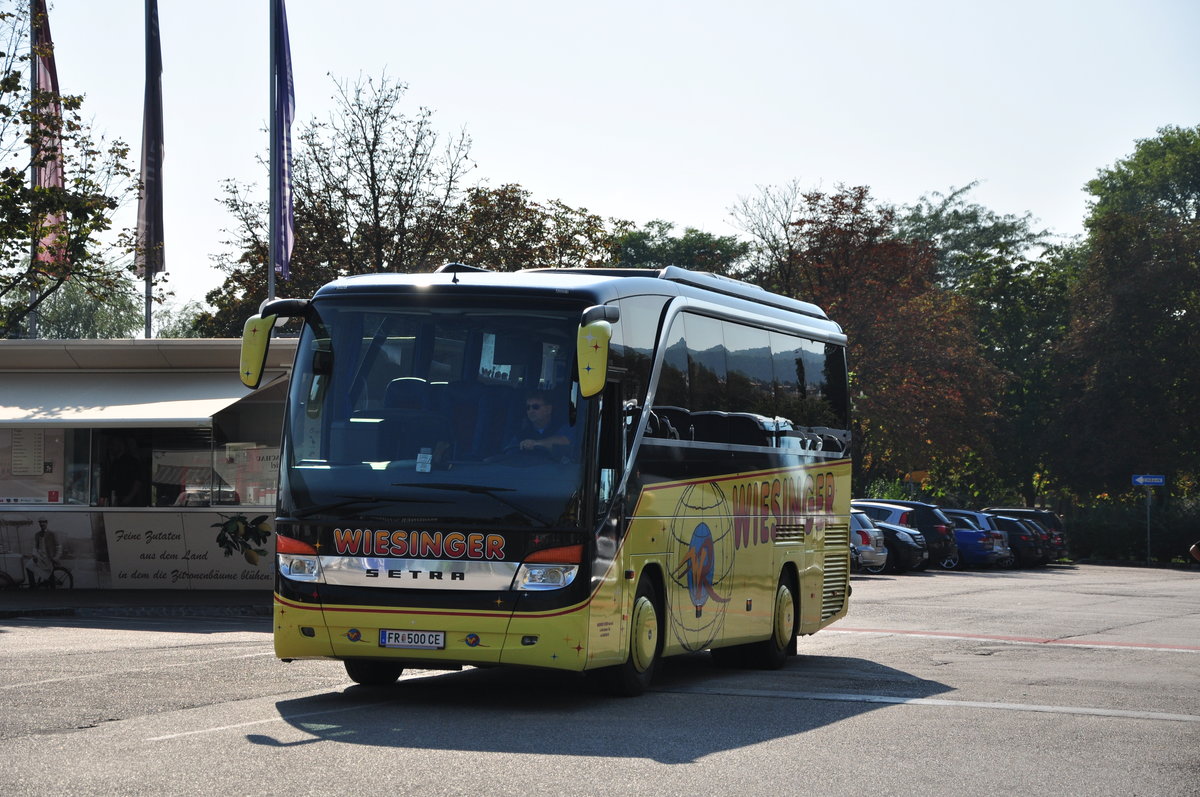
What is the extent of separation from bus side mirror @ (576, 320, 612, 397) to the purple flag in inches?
754

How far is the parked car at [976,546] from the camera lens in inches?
1852

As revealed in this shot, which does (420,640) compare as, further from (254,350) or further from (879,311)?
(879,311)

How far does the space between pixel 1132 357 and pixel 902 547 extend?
28859mm

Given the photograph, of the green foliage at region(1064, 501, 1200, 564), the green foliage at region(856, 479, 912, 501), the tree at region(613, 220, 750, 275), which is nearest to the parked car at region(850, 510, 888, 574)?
the green foliage at region(1064, 501, 1200, 564)

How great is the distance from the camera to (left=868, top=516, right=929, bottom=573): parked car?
40781 mm

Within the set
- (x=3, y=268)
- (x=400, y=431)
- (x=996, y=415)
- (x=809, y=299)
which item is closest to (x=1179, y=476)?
(x=996, y=415)

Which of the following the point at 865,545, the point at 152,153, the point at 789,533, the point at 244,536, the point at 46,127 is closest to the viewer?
the point at 789,533

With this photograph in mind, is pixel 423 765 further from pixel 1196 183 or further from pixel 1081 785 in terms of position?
pixel 1196 183

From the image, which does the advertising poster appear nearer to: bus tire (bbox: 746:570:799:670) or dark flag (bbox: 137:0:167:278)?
dark flag (bbox: 137:0:167:278)

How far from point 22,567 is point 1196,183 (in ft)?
257

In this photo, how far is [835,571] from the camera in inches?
719

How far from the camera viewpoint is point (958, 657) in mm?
17281

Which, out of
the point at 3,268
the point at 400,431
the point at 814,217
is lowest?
the point at 400,431

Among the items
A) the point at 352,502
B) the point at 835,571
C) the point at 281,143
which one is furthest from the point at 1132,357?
the point at 352,502
